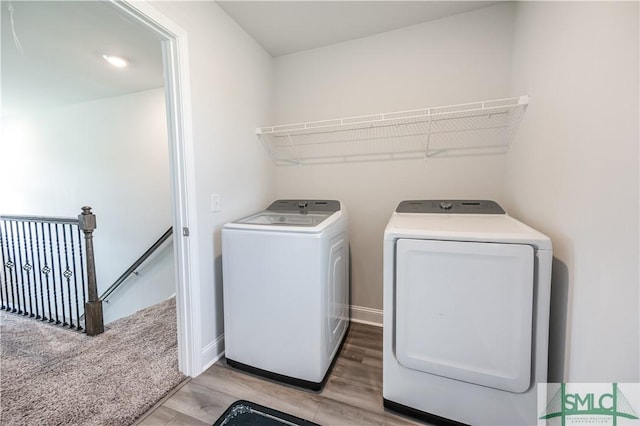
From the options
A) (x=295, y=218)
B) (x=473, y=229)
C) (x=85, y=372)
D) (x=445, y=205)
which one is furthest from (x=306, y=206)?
(x=85, y=372)

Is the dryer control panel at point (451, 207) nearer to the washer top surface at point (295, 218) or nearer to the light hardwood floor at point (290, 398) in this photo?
the washer top surface at point (295, 218)

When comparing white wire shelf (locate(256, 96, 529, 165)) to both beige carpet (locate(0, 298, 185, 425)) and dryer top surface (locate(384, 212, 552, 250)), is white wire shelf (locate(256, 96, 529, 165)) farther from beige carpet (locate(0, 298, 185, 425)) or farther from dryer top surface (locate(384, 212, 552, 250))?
beige carpet (locate(0, 298, 185, 425))

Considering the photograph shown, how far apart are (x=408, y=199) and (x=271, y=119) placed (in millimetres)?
1422

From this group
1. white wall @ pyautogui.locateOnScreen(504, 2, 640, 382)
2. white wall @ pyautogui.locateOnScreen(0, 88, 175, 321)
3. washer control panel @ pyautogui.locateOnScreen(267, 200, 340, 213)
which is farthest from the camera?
white wall @ pyautogui.locateOnScreen(0, 88, 175, 321)

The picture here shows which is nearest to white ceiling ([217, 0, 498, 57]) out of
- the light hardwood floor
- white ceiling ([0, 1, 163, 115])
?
white ceiling ([0, 1, 163, 115])

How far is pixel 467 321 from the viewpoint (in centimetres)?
107

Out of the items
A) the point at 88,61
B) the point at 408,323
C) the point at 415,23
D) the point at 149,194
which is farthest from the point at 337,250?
the point at 88,61

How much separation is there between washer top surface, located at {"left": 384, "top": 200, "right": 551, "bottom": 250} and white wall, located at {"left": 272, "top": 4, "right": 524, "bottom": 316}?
0.98ft

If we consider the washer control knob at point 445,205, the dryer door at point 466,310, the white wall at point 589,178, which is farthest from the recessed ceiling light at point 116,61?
the white wall at point 589,178

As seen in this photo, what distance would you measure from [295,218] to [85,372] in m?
1.60

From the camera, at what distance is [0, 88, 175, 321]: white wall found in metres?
2.90

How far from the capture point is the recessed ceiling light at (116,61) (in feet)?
7.02

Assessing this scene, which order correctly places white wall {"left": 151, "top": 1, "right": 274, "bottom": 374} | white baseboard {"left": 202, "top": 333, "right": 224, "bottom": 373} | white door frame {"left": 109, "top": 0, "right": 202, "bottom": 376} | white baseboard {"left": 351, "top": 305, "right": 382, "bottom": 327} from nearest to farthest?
1. white door frame {"left": 109, "top": 0, "right": 202, "bottom": 376}
2. white wall {"left": 151, "top": 1, "right": 274, "bottom": 374}
3. white baseboard {"left": 202, "top": 333, "right": 224, "bottom": 373}
4. white baseboard {"left": 351, "top": 305, "right": 382, "bottom": 327}

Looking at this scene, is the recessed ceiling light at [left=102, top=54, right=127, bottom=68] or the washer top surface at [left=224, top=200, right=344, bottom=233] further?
the recessed ceiling light at [left=102, top=54, right=127, bottom=68]
